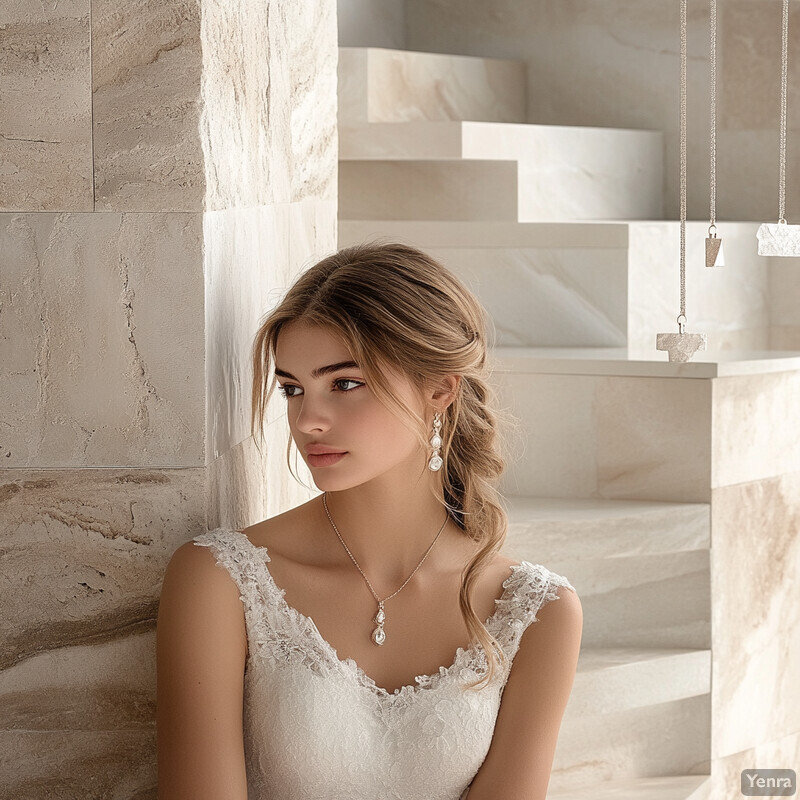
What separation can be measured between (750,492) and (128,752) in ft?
5.87

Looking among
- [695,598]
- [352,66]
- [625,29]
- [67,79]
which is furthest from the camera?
[625,29]

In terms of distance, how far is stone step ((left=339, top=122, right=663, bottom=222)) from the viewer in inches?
129

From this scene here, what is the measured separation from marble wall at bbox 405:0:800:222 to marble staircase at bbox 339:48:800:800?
1.99 feet

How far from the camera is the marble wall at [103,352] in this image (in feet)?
4.51

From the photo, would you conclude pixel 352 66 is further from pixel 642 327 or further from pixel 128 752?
pixel 128 752

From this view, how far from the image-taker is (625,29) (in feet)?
13.5

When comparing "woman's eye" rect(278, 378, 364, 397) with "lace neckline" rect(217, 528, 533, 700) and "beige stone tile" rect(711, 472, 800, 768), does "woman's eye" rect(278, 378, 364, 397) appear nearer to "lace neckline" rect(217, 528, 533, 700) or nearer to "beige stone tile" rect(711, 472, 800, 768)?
"lace neckline" rect(217, 528, 533, 700)

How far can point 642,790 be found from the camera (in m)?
2.55

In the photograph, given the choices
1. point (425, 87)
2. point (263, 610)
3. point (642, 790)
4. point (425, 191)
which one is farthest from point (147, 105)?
point (425, 87)

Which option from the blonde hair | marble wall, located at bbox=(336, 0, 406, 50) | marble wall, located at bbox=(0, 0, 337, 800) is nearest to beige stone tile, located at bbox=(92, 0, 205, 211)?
marble wall, located at bbox=(0, 0, 337, 800)

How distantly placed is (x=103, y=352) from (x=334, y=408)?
29cm

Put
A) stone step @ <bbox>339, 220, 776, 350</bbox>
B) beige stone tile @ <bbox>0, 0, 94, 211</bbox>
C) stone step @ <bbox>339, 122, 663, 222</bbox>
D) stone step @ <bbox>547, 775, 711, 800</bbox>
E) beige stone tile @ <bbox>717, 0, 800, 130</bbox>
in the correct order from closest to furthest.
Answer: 1. beige stone tile @ <bbox>0, 0, 94, 211</bbox>
2. stone step @ <bbox>547, 775, 711, 800</bbox>
3. stone step @ <bbox>339, 220, 776, 350</bbox>
4. stone step @ <bbox>339, 122, 663, 222</bbox>
5. beige stone tile @ <bbox>717, 0, 800, 130</bbox>

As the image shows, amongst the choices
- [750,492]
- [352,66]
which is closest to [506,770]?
[750,492]

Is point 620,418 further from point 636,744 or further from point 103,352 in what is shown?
point 103,352
